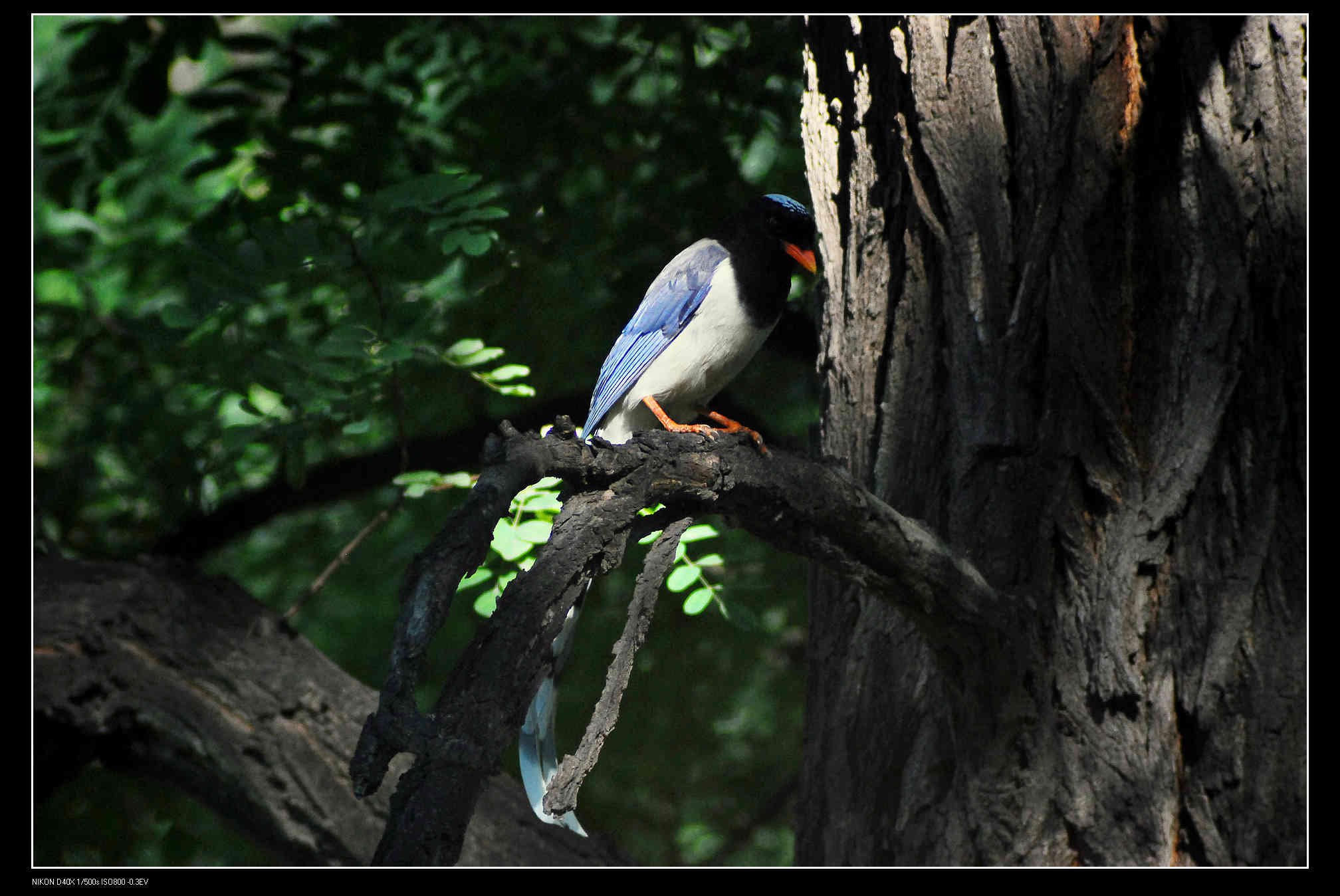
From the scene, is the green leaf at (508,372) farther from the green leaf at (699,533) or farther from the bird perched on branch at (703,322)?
the green leaf at (699,533)

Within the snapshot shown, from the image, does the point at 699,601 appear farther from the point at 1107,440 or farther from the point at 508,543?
the point at 1107,440

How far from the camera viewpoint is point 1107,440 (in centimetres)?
217

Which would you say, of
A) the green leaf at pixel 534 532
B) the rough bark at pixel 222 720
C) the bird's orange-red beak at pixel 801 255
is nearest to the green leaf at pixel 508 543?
the green leaf at pixel 534 532

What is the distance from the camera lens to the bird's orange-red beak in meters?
3.39

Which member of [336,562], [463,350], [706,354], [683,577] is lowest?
[336,562]

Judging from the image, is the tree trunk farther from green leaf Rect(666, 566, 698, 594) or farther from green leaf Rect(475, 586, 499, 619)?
green leaf Rect(475, 586, 499, 619)

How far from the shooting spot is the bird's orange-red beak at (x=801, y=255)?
134 inches

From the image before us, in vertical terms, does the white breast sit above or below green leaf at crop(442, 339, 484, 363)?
above

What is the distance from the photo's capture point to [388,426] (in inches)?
186

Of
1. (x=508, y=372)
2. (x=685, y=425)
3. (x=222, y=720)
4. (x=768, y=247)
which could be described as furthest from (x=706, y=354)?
(x=222, y=720)

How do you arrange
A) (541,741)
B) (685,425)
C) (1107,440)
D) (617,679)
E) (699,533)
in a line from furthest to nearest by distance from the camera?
(685,425), (699,533), (541,741), (1107,440), (617,679)

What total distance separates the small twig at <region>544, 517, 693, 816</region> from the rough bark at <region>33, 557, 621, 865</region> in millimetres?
1593

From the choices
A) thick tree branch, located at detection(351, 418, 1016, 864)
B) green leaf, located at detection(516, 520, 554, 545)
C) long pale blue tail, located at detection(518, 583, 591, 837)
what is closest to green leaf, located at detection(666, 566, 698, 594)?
green leaf, located at detection(516, 520, 554, 545)

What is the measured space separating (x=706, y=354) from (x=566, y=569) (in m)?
1.67
